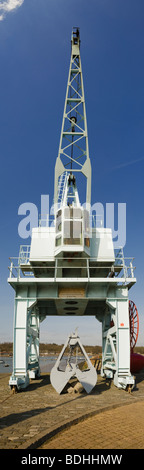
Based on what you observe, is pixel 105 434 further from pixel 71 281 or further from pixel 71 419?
pixel 71 281

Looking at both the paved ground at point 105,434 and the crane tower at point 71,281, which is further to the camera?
the crane tower at point 71,281

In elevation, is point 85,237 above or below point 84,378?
above

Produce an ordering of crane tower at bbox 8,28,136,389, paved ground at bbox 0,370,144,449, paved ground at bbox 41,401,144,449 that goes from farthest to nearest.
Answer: crane tower at bbox 8,28,136,389 → paved ground at bbox 0,370,144,449 → paved ground at bbox 41,401,144,449

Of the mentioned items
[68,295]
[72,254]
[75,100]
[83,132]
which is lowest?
[68,295]

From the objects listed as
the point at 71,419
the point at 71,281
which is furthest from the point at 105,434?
the point at 71,281

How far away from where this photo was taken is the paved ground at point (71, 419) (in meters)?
8.64

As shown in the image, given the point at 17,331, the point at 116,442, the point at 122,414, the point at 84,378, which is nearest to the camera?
the point at 116,442

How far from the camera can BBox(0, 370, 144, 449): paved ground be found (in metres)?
8.64

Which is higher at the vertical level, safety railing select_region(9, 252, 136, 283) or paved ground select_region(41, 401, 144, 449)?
safety railing select_region(9, 252, 136, 283)

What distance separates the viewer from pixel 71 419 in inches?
418
